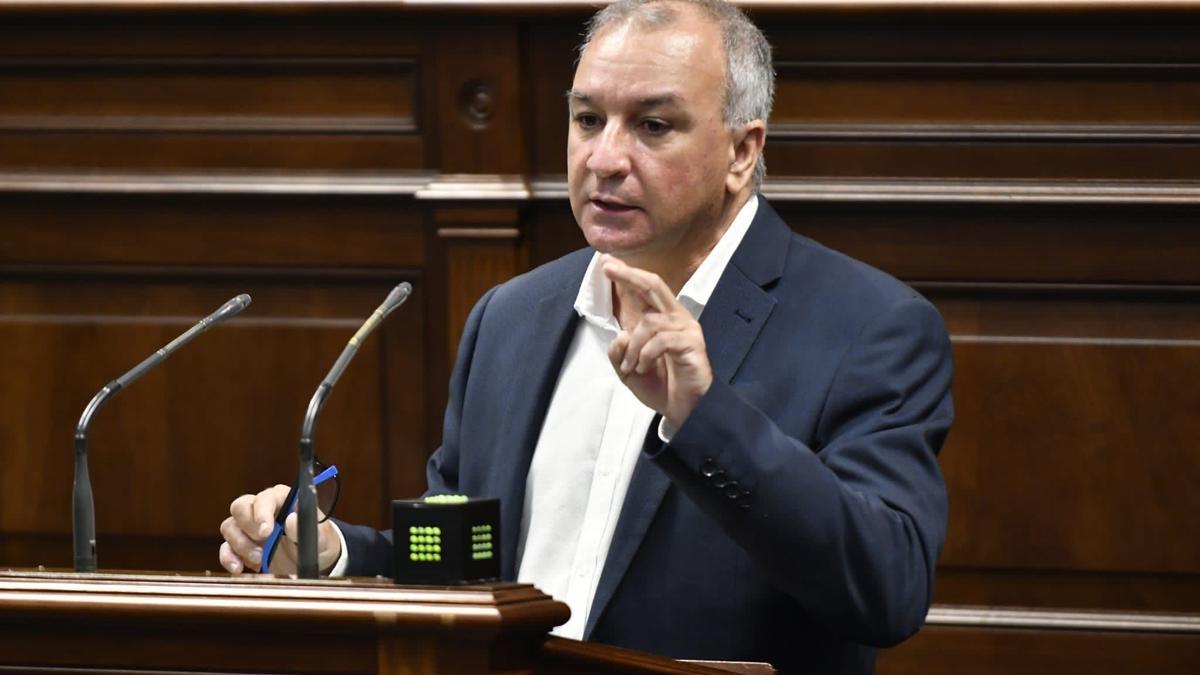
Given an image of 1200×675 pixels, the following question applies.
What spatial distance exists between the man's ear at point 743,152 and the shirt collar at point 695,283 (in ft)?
0.13

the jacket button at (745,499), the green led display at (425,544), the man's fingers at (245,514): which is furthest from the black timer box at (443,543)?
the man's fingers at (245,514)

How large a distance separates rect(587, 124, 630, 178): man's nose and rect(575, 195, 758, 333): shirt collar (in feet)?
0.57

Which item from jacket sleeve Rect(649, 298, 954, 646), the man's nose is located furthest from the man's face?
jacket sleeve Rect(649, 298, 954, 646)

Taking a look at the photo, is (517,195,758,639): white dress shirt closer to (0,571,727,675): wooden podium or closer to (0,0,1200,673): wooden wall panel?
(0,571,727,675): wooden podium

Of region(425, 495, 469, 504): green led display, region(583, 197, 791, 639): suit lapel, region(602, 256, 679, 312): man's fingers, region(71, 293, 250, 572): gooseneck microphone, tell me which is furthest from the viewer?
region(583, 197, 791, 639): suit lapel

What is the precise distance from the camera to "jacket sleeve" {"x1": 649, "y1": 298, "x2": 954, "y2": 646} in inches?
73.6

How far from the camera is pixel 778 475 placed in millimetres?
1891

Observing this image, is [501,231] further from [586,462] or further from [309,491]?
[309,491]

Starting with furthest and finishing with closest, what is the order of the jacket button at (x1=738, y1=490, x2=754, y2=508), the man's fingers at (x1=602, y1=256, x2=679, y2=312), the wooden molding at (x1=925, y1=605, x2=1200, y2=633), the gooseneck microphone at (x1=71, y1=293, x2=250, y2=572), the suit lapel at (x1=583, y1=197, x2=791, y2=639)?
the wooden molding at (x1=925, y1=605, x2=1200, y2=633)
the suit lapel at (x1=583, y1=197, x2=791, y2=639)
the gooseneck microphone at (x1=71, y1=293, x2=250, y2=572)
the jacket button at (x1=738, y1=490, x2=754, y2=508)
the man's fingers at (x1=602, y1=256, x2=679, y2=312)

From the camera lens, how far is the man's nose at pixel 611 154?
225 cm

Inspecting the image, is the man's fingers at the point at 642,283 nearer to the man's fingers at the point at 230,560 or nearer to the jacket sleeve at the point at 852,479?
the jacket sleeve at the point at 852,479

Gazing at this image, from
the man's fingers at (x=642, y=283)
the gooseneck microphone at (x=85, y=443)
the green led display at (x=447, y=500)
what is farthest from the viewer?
the gooseneck microphone at (x=85, y=443)

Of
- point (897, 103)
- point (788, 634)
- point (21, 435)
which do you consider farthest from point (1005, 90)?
point (21, 435)

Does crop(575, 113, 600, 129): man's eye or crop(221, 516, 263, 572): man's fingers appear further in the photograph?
crop(575, 113, 600, 129): man's eye
